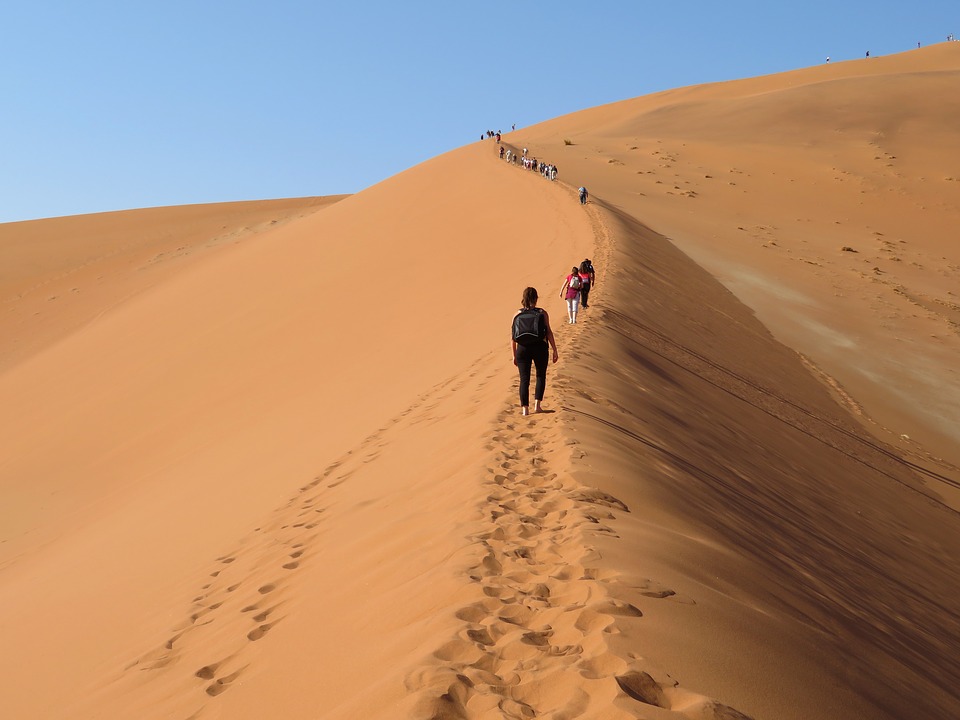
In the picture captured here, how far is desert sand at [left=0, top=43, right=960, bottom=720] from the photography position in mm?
3729

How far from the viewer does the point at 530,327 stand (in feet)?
26.5

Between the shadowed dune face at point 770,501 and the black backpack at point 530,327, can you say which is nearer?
the shadowed dune face at point 770,501

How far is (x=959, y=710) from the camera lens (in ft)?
13.0

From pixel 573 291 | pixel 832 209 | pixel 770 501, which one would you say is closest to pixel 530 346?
pixel 770 501

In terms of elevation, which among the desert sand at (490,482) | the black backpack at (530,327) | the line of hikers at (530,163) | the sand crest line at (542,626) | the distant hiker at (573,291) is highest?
the line of hikers at (530,163)

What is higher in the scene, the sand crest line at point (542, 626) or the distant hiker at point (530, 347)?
the distant hiker at point (530, 347)

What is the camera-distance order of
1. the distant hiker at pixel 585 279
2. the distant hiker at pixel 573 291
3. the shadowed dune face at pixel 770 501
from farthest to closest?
the distant hiker at pixel 585 279 → the distant hiker at pixel 573 291 → the shadowed dune face at pixel 770 501

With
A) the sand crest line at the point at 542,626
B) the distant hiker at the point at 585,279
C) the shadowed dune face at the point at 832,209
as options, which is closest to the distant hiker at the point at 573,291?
the distant hiker at the point at 585,279

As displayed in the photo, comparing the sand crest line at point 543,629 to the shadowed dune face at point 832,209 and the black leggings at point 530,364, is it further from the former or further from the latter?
the shadowed dune face at point 832,209

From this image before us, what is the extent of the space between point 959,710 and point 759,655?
1.14m

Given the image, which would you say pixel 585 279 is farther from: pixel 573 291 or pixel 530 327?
pixel 530 327

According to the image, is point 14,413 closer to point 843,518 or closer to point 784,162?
point 843,518

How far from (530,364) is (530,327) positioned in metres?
0.35

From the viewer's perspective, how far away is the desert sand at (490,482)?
147 inches
